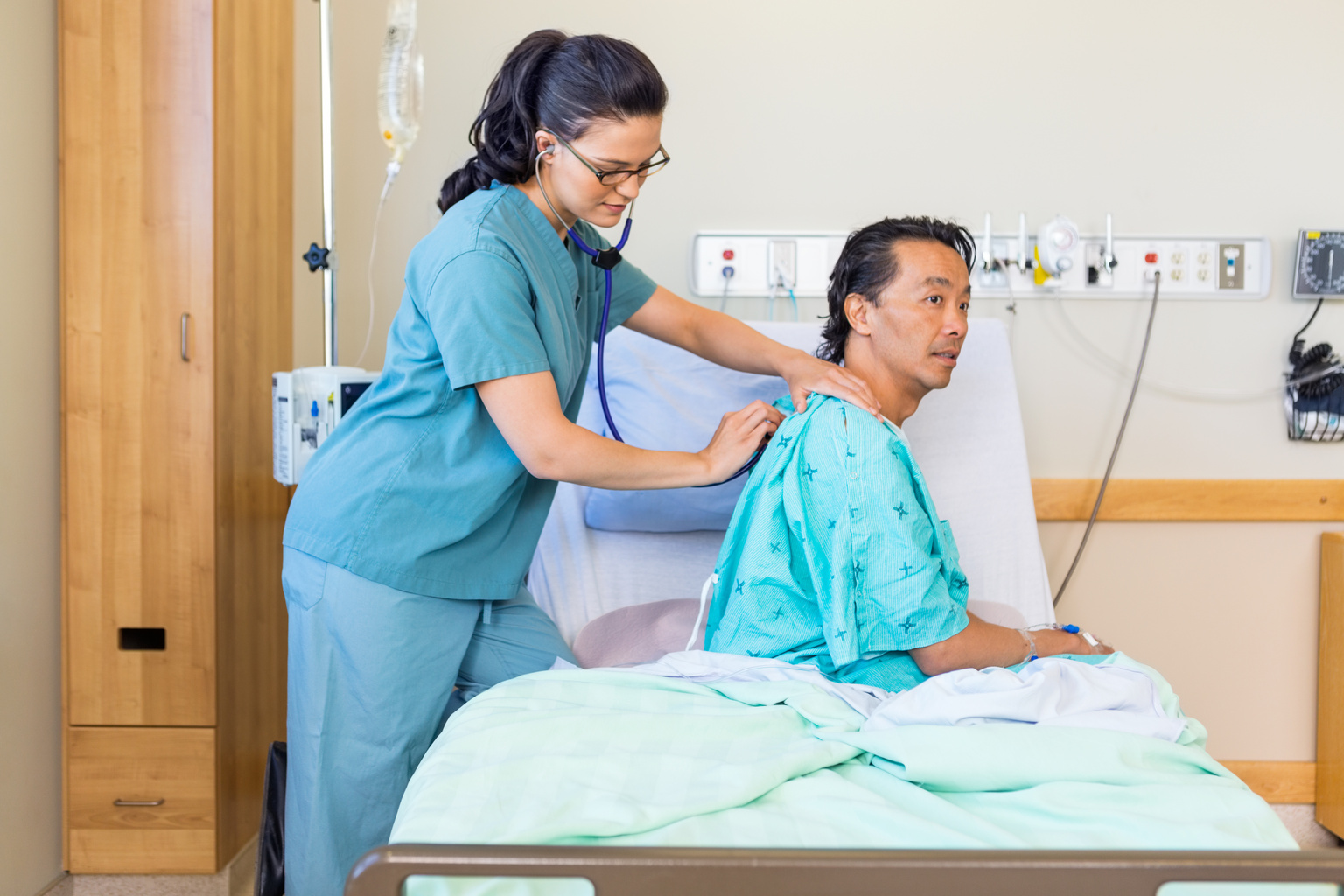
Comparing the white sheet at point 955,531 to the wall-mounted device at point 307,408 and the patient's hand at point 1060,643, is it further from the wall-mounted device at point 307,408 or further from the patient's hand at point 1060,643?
the wall-mounted device at point 307,408

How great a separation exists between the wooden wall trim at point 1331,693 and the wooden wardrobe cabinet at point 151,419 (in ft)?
7.81

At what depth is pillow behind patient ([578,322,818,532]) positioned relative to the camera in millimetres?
1719

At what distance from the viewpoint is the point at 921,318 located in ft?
4.75

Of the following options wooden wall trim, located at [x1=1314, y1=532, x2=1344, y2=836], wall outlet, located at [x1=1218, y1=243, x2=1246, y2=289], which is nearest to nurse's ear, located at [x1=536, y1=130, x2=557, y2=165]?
wall outlet, located at [x1=1218, y1=243, x2=1246, y2=289]

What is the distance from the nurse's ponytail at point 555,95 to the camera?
3.90ft

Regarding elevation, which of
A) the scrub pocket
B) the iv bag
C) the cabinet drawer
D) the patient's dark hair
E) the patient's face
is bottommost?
the cabinet drawer

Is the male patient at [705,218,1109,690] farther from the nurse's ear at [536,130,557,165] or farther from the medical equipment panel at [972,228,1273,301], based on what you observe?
the medical equipment panel at [972,228,1273,301]

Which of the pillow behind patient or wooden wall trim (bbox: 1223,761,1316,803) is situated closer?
the pillow behind patient

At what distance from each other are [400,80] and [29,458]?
0.93m

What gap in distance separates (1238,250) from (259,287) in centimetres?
215

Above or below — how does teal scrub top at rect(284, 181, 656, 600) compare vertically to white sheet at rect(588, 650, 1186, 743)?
above

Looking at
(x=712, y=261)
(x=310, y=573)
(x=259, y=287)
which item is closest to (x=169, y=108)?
(x=259, y=287)

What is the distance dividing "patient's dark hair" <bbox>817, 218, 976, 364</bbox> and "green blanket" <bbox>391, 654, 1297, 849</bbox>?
2.30 feet

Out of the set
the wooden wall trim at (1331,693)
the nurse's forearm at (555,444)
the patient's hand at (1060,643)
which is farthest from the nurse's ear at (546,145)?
the wooden wall trim at (1331,693)
